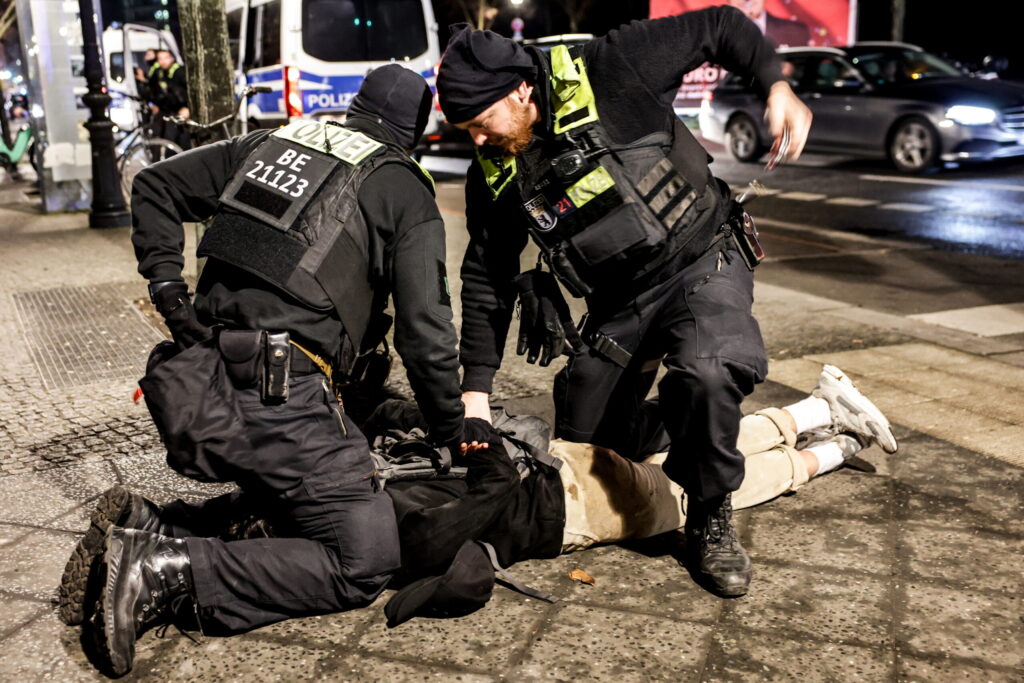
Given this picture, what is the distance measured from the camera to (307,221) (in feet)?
9.06

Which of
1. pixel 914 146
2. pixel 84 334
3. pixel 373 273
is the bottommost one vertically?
pixel 84 334

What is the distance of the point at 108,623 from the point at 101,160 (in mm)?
8942

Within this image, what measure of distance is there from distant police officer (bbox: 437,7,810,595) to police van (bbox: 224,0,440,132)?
385 inches

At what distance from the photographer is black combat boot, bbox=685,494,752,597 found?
2947 mm

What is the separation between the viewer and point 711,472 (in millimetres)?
2947

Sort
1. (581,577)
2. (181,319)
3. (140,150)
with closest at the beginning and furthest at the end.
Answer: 1. (181,319)
2. (581,577)
3. (140,150)

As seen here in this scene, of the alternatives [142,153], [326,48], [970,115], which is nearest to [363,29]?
[326,48]

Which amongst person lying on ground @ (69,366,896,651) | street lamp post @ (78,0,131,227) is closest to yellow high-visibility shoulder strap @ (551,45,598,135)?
person lying on ground @ (69,366,896,651)

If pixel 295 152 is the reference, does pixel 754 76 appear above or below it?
above

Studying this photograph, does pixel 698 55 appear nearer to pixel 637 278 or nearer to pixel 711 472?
pixel 637 278

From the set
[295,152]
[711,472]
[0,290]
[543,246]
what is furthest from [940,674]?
[0,290]

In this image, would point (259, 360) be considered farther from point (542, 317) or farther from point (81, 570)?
point (542, 317)

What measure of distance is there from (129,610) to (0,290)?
18.3ft

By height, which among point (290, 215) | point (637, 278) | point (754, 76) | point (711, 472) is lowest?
point (711, 472)
